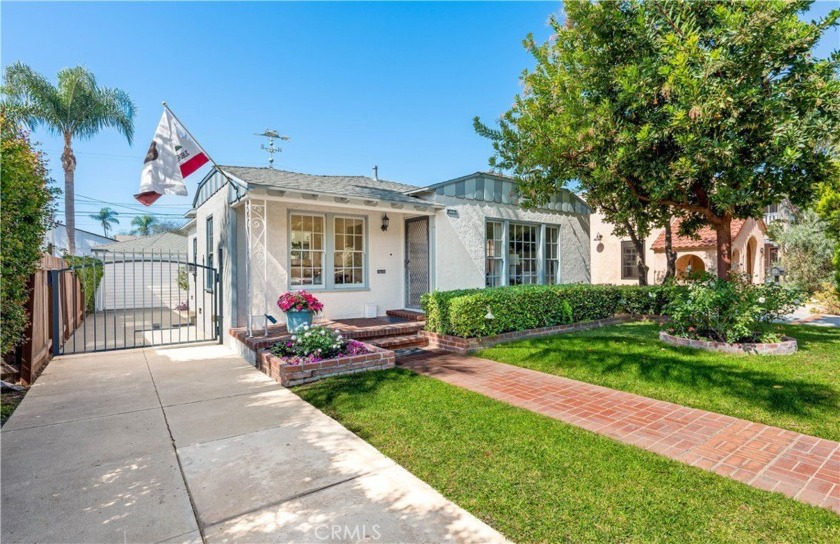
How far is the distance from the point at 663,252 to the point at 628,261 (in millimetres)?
1540

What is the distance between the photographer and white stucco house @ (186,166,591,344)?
870cm

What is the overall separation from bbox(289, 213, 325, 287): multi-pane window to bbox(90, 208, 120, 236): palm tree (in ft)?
208

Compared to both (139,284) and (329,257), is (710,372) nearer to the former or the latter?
(329,257)

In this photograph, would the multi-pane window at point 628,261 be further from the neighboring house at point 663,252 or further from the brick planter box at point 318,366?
the brick planter box at point 318,366

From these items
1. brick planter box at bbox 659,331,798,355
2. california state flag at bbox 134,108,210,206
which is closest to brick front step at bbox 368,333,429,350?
california state flag at bbox 134,108,210,206

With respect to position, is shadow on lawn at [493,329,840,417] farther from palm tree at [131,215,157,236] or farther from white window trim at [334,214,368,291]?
palm tree at [131,215,157,236]

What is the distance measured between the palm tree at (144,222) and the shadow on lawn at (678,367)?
6803 centimetres

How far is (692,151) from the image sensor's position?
6855 millimetres

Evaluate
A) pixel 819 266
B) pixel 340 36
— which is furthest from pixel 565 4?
pixel 819 266

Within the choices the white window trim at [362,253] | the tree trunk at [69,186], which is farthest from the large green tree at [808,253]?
the tree trunk at [69,186]

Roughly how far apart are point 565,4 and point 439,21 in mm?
4062

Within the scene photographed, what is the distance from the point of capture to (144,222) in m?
61.7

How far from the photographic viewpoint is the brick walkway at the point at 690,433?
321 centimetres

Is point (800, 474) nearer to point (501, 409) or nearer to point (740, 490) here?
point (740, 490)
